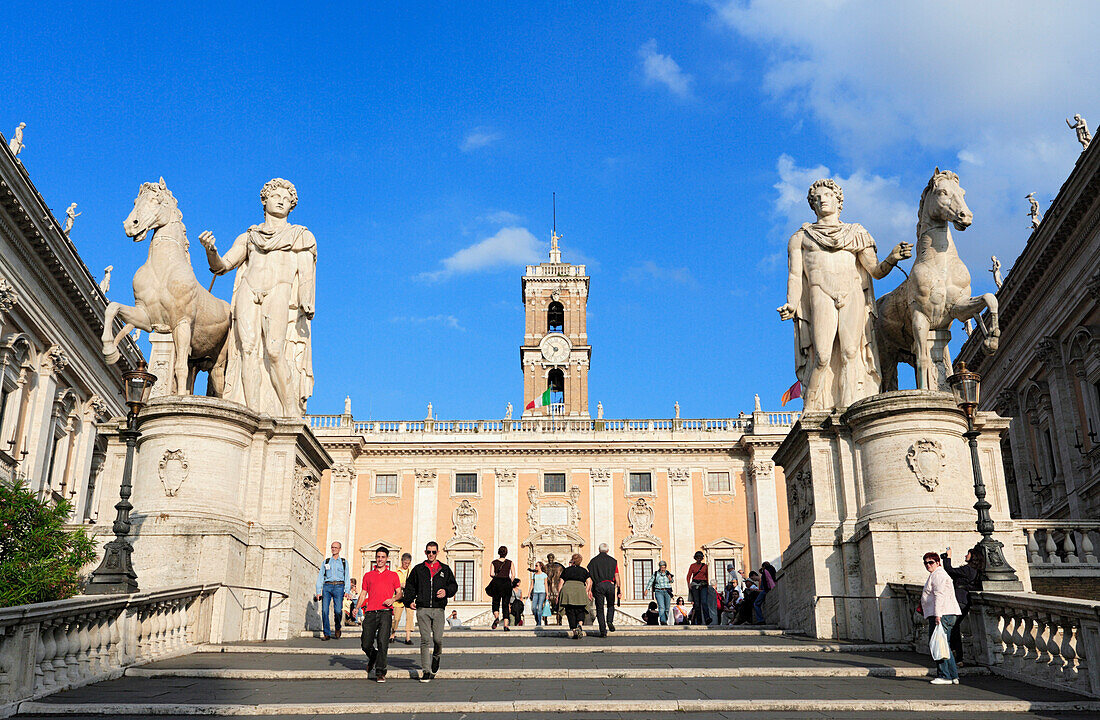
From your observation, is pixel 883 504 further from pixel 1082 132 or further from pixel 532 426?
pixel 532 426

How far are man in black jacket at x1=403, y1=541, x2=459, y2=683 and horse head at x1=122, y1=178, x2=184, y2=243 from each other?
21.9ft

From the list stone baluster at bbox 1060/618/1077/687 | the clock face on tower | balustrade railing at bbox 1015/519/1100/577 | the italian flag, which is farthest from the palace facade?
stone baluster at bbox 1060/618/1077/687

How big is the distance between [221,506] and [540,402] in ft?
145

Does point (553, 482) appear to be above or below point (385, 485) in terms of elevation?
above

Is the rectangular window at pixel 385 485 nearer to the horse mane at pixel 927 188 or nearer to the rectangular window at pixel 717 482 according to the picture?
the rectangular window at pixel 717 482

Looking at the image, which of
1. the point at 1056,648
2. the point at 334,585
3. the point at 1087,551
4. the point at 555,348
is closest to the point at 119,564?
the point at 334,585

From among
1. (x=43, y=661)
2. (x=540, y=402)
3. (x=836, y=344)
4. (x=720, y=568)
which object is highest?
(x=540, y=402)

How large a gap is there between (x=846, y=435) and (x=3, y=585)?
10239 millimetres

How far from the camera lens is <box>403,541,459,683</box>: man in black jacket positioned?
9.02m

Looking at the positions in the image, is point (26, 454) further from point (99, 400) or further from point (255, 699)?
point (255, 699)

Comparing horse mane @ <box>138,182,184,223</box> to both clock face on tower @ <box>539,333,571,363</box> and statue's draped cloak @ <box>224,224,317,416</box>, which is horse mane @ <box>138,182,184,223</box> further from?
clock face on tower @ <box>539,333,571,363</box>

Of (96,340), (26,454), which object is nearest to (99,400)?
(96,340)

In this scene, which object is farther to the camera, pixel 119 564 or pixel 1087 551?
pixel 1087 551

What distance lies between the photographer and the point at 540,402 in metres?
56.5
